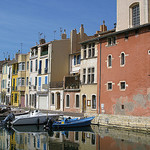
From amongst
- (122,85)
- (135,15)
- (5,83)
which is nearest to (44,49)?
(5,83)

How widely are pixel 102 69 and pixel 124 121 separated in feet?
24.4

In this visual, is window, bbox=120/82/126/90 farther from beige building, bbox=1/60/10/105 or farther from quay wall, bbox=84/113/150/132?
beige building, bbox=1/60/10/105

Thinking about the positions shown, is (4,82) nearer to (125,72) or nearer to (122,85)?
(122,85)

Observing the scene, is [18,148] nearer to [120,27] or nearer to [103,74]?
[103,74]

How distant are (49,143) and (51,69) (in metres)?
23.7

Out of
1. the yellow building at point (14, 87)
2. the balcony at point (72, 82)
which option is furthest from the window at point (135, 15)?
the yellow building at point (14, 87)

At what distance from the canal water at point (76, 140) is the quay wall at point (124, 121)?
120 cm

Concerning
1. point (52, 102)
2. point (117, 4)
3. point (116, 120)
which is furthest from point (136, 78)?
point (52, 102)

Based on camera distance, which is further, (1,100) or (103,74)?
(1,100)

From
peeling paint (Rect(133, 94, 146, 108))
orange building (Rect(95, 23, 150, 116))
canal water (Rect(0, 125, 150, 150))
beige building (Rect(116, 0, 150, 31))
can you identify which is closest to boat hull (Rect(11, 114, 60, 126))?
canal water (Rect(0, 125, 150, 150))

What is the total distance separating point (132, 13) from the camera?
31.0 meters

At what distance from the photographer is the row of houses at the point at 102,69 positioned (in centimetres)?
2750

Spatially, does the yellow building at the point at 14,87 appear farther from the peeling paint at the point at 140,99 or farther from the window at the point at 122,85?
the peeling paint at the point at 140,99

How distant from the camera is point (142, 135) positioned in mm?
23562
